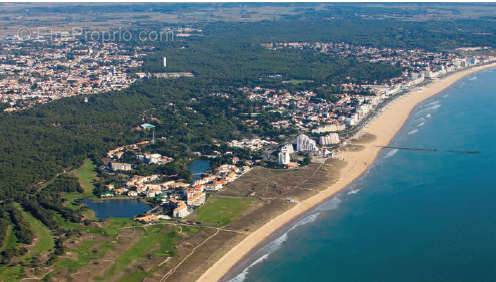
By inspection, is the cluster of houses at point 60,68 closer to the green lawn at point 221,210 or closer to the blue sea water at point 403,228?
the green lawn at point 221,210

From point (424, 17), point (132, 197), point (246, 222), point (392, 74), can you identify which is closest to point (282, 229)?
point (246, 222)

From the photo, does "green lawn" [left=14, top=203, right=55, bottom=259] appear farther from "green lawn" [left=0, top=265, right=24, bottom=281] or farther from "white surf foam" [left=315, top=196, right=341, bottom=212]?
"white surf foam" [left=315, top=196, right=341, bottom=212]

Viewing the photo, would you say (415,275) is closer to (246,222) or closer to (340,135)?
(246,222)

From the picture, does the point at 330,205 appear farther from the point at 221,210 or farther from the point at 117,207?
the point at 117,207

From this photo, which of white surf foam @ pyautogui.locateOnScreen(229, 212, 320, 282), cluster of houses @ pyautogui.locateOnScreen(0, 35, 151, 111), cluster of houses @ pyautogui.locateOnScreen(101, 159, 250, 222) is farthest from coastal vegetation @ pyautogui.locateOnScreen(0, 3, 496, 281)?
cluster of houses @ pyautogui.locateOnScreen(0, 35, 151, 111)

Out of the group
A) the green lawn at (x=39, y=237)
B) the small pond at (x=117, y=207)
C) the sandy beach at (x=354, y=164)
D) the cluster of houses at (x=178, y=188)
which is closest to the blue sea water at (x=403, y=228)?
the sandy beach at (x=354, y=164)
